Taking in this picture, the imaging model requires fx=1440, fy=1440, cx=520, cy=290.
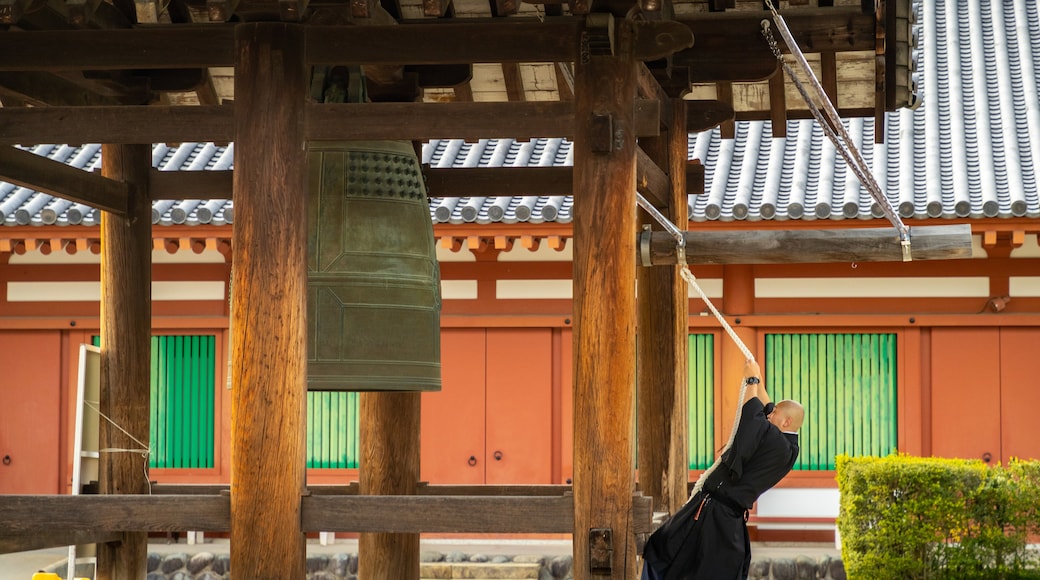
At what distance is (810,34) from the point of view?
22.2ft

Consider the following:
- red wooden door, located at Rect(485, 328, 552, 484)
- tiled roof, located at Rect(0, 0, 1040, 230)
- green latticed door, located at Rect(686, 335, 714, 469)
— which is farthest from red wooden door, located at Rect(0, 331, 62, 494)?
green latticed door, located at Rect(686, 335, 714, 469)

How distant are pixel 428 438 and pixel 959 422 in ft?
17.5

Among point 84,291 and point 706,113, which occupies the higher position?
point 706,113

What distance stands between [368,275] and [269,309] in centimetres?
56

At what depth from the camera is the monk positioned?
255 inches

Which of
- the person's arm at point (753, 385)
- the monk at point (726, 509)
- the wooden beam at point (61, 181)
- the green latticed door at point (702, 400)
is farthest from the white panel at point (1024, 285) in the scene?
the wooden beam at point (61, 181)

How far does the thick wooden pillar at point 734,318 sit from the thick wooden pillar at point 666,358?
7.04 metres

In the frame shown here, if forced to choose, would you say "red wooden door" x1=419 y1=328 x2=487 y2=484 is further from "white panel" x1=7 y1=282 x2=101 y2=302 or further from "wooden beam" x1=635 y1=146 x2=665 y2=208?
"wooden beam" x1=635 y1=146 x2=665 y2=208

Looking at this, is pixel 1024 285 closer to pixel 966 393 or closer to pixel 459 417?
pixel 966 393

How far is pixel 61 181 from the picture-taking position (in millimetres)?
6887

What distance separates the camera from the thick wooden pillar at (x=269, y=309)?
19.1 ft

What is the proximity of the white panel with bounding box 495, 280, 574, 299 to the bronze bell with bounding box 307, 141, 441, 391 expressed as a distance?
8.13 meters

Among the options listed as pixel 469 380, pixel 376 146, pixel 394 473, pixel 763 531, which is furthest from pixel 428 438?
pixel 376 146

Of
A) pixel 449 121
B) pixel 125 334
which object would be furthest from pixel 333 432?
pixel 449 121
